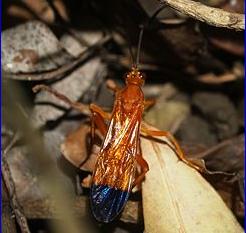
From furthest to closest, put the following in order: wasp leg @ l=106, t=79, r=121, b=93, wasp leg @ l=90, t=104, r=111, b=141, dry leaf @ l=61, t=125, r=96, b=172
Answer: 1. wasp leg @ l=106, t=79, r=121, b=93
2. wasp leg @ l=90, t=104, r=111, b=141
3. dry leaf @ l=61, t=125, r=96, b=172

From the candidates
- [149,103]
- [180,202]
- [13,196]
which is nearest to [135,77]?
[149,103]

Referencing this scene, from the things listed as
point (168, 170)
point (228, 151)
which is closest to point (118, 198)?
point (168, 170)

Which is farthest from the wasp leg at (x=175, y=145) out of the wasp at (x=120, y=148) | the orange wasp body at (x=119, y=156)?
the orange wasp body at (x=119, y=156)

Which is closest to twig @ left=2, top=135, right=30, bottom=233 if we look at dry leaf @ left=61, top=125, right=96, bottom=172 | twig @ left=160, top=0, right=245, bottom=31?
dry leaf @ left=61, top=125, right=96, bottom=172

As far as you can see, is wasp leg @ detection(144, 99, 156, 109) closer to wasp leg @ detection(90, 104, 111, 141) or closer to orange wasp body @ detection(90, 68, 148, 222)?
orange wasp body @ detection(90, 68, 148, 222)

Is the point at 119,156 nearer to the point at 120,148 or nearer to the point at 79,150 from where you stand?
the point at 120,148

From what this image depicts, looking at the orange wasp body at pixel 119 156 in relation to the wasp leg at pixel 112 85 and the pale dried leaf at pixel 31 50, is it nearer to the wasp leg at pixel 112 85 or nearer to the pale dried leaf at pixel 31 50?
the wasp leg at pixel 112 85

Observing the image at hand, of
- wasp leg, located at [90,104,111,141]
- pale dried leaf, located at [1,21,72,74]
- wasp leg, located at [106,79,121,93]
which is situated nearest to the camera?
wasp leg, located at [90,104,111,141]
